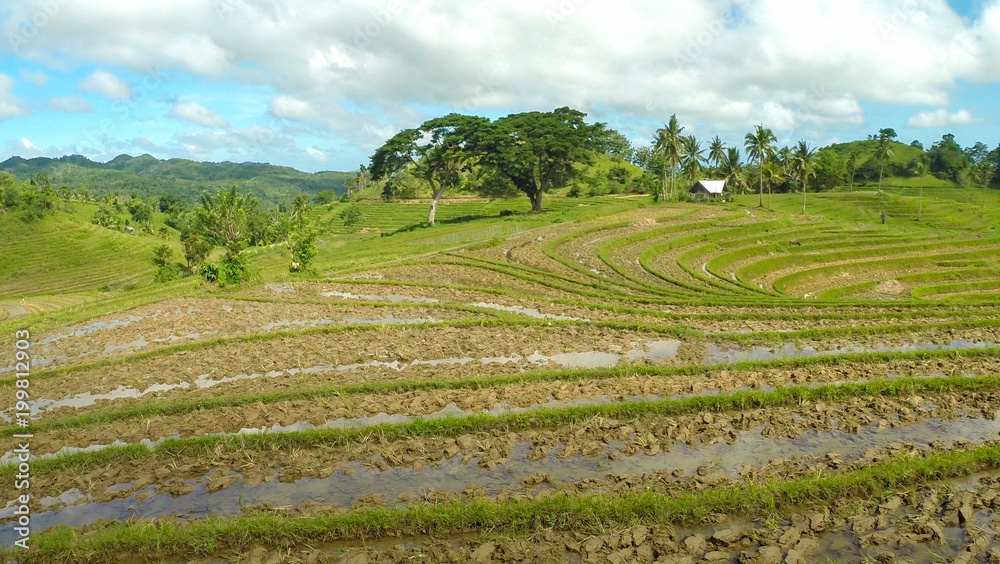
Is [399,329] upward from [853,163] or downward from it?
downward

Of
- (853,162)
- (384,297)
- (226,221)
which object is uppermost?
(853,162)

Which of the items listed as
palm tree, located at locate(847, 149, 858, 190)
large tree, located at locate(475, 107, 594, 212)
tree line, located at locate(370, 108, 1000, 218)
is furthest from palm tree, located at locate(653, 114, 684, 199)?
palm tree, located at locate(847, 149, 858, 190)

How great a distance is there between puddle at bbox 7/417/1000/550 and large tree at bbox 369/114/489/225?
1441 inches

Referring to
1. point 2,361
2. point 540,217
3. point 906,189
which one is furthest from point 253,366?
point 906,189

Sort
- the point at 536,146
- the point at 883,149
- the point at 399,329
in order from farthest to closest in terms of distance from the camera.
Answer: the point at 883,149 → the point at 536,146 → the point at 399,329

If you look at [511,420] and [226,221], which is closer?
[511,420]

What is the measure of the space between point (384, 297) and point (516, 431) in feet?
40.1

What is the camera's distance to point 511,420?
956 centimetres

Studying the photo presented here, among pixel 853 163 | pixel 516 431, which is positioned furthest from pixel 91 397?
pixel 853 163

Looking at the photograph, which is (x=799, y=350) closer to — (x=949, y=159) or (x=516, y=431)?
(x=516, y=431)

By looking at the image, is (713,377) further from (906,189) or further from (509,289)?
(906,189)

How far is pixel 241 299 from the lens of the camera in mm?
20516

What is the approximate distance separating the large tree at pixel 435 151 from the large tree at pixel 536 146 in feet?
3.49

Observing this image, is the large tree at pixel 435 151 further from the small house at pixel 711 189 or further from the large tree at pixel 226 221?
the small house at pixel 711 189
